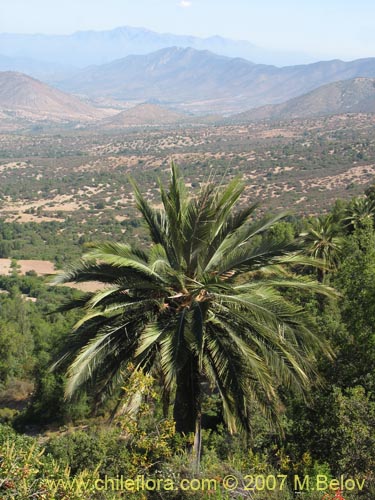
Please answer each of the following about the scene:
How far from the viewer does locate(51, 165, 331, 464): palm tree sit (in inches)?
219

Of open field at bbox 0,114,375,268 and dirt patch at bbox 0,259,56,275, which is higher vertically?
open field at bbox 0,114,375,268

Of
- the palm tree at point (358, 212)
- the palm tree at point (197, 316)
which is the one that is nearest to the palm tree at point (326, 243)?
the palm tree at point (358, 212)

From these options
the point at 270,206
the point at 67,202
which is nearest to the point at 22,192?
the point at 67,202

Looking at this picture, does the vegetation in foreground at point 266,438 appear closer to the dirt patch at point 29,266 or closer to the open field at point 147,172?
the open field at point 147,172

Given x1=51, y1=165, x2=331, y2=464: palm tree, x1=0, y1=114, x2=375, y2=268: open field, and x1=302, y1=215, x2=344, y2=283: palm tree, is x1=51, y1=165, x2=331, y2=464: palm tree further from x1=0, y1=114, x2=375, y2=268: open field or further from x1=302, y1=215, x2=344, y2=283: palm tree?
x1=0, y1=114, x2=375, y2=268: open field

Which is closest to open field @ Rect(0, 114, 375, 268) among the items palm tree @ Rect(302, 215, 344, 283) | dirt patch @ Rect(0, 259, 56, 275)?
dirt patch @ Rect(0, 259, 56, 275)

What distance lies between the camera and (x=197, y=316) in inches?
221

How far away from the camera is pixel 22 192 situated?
10175cm

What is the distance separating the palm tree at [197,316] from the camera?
5.57 m

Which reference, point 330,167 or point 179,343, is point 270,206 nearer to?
point 330,167

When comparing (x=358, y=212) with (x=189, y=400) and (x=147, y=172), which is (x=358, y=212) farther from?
(x=147, y=172)

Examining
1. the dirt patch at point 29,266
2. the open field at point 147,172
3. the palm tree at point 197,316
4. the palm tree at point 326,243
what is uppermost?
the palm tree at point 197,316

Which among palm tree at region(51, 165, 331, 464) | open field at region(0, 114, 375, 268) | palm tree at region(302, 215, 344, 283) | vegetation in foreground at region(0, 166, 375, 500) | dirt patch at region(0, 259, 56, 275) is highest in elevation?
palm tree at region(51, 165, 331, 464)

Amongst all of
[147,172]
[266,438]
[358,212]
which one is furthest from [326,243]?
[147,172]
